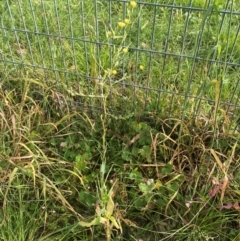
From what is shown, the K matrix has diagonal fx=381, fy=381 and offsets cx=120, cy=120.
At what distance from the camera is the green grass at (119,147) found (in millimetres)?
1399

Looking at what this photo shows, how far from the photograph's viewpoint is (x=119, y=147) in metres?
1.63

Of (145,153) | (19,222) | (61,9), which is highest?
(61,9)

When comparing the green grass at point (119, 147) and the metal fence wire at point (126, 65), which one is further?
the metal fence wire at point (126, 65)

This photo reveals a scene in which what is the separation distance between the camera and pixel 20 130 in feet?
5.18

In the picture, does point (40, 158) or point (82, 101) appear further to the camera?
point (82, 101)

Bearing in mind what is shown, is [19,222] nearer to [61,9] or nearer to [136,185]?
[136,185]

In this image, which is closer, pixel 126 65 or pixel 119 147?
pixel 119 147

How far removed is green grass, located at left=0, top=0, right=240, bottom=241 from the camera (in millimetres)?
1399

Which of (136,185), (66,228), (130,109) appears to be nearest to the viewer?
(66,228)

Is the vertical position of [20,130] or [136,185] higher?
[20,130]

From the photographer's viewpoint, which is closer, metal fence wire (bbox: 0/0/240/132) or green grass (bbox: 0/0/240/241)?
green grass (bbox: 0/0/240/241)

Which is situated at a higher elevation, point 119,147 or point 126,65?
point 126,65

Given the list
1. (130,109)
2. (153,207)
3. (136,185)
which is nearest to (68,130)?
(130,109)

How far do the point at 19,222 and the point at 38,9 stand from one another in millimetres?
1201
